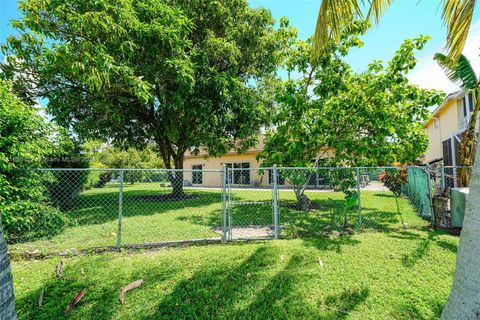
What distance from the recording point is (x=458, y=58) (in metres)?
4.45

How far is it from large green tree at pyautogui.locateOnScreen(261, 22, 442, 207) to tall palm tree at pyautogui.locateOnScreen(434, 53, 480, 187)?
113cm

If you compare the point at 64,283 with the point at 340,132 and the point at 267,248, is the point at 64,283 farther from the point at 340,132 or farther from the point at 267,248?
the point at 340,132

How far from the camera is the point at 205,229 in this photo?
716 cm

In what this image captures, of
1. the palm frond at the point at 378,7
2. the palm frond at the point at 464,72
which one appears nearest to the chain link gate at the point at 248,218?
the palm frond at the point at 378,7

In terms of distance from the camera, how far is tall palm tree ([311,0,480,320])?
1931 millimetres

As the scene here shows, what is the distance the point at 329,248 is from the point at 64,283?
197 inches


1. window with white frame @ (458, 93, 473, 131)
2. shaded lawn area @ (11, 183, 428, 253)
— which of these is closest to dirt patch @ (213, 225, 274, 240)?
shaded lawn area @ (11, 183, 428, 253)

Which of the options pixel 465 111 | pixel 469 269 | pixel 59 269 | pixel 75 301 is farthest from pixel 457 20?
pixel 465 111

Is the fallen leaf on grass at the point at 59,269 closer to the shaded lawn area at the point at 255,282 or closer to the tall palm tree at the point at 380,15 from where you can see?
the shaded lawn area at the point at 255,282

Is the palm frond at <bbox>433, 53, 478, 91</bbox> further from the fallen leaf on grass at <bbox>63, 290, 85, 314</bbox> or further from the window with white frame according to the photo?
the fallen leaf on grass at <bbox>63, 290, 85, 314</bbox>

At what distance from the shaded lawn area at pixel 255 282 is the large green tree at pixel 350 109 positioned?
3.22 meters

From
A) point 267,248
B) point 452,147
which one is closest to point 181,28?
point 267,248

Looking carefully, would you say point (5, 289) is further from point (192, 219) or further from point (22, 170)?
point (192, 219)

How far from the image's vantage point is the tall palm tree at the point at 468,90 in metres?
7.80
